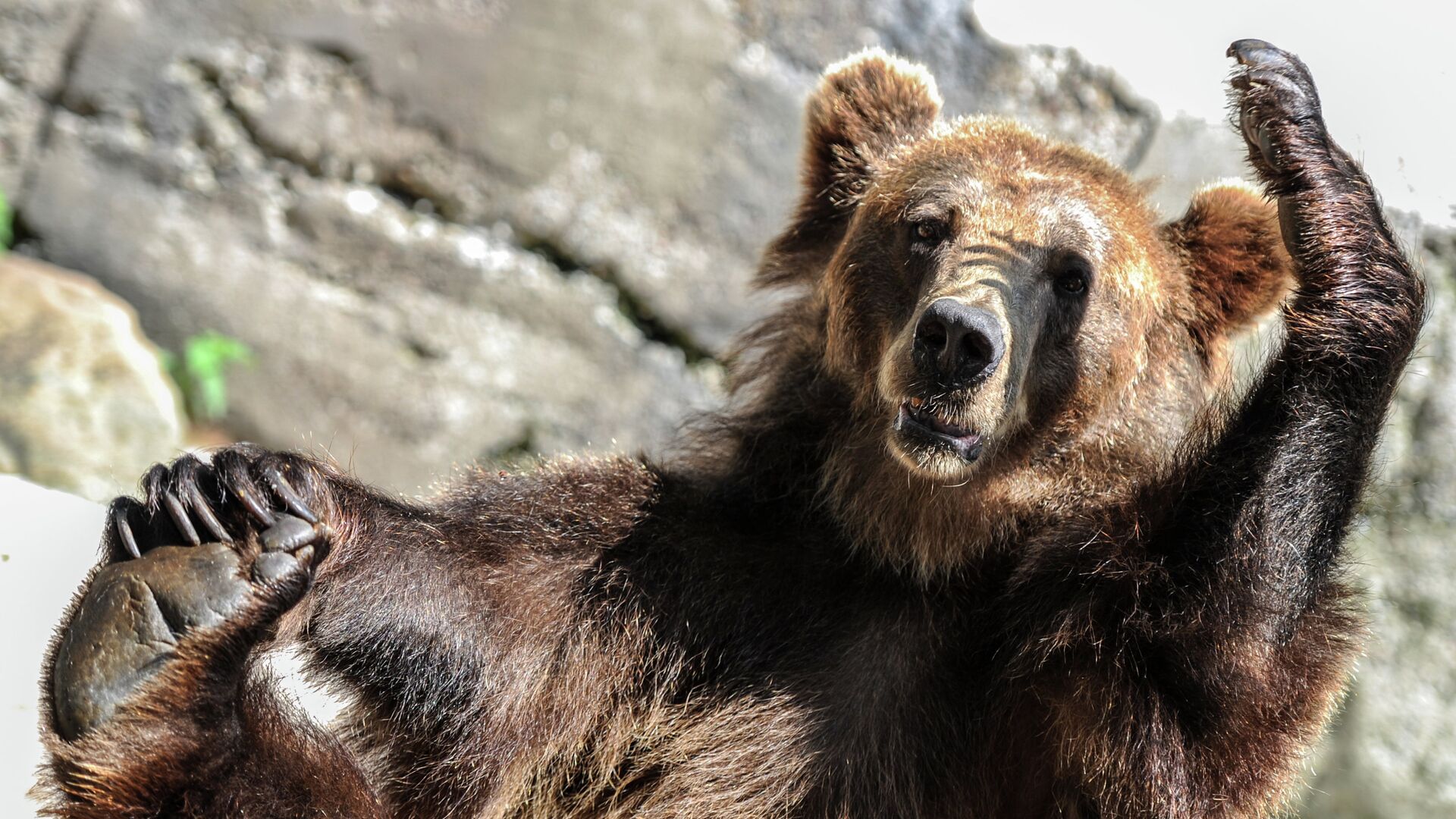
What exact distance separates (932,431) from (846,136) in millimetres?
1767

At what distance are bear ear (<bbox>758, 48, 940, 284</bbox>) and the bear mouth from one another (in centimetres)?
131

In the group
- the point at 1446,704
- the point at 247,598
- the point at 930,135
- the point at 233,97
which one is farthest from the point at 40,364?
the point at 1446,704

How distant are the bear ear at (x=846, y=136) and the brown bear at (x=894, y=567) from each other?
11.0 inches

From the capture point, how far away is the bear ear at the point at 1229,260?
15.9ft

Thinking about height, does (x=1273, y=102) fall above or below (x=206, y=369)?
above

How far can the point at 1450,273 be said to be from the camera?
912cm

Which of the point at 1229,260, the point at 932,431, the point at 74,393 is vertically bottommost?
the point at 74,393

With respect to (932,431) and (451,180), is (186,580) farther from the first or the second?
(451,180)

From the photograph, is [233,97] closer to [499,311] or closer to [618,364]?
[499,311]

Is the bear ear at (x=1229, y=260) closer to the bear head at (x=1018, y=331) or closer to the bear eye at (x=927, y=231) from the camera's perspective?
the bear head at (x=1018, y=331)

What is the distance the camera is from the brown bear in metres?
3.84

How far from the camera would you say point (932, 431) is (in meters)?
4.24

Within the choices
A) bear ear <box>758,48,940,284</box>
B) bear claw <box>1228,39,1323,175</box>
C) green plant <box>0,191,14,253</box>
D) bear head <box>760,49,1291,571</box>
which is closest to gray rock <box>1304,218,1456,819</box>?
bear head <box>760,49,1291,571</box>

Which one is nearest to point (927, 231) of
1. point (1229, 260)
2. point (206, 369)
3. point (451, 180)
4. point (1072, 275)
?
point (1072, 275)
